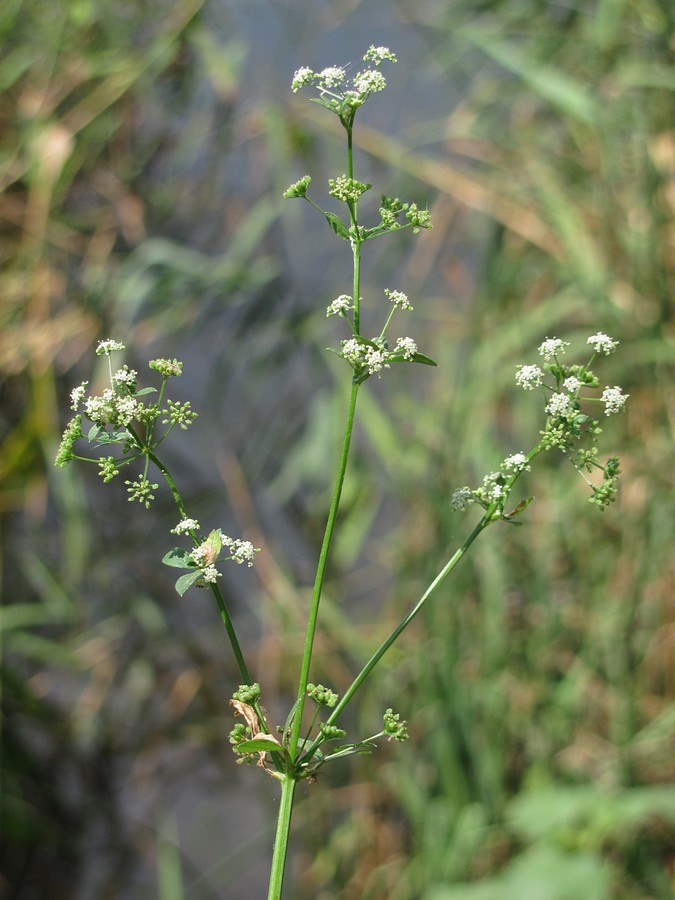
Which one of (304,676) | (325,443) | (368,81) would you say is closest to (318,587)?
(304,676)

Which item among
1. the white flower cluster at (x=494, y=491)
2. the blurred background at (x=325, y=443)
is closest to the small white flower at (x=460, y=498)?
the white flower cluster at (x=494, y=491)

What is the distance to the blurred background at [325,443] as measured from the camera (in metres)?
1.56

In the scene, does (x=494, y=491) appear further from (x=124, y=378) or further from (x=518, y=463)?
(x=124, y=378)

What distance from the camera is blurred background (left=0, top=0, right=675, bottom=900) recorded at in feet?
5.13

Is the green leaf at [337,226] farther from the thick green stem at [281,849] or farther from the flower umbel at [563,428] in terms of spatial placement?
the thick green stem at [281,849]

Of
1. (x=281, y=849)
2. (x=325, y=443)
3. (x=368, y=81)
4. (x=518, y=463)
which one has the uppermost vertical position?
(x=325, y=443)

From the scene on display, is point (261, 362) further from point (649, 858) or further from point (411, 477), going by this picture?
point (649, 858)

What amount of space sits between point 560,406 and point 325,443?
1.47m

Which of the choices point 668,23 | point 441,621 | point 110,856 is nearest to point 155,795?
point 110,856

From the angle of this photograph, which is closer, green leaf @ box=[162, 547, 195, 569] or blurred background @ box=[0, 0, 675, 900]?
green leaf @ box=[162, 547, 195, 569]

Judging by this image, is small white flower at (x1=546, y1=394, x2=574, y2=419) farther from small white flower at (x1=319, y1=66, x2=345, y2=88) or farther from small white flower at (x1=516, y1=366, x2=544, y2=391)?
small white flower at (x1=319, y1=66, x2=345, y2=88)

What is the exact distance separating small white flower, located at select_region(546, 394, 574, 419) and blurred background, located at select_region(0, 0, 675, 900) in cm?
105

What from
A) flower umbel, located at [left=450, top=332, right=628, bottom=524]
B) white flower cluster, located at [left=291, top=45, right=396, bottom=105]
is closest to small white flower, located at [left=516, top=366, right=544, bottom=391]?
flower umbel, located at [left=450, top=332, right=628, bottom=524]

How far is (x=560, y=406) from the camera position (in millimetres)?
366
